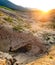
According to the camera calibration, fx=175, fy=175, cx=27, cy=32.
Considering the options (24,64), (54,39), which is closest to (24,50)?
(24,64)

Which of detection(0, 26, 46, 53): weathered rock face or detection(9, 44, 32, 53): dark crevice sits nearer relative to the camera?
detection(0, 26, 46, 53): weathered rock face

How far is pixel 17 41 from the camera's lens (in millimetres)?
18312

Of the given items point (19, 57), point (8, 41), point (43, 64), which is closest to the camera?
point (43, 64)

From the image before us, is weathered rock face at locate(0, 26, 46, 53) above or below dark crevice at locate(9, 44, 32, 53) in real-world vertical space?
above

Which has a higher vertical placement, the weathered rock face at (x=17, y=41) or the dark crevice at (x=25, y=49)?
the weathered rock face at (x=17, y=41)

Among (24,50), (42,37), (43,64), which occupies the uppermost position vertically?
(42,37)

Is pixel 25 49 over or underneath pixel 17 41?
underneath

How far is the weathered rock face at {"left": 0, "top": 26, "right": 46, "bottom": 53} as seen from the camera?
1766cm

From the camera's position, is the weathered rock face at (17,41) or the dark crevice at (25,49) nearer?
the weathered rock face at (17,41)

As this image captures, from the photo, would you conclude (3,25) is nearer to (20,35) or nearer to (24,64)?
(20,35)

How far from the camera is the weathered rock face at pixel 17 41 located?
57.9 ft

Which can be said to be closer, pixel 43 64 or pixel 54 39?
pixel 43 64

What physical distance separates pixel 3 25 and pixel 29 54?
13.7 feet

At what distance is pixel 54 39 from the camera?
21.0 meters
